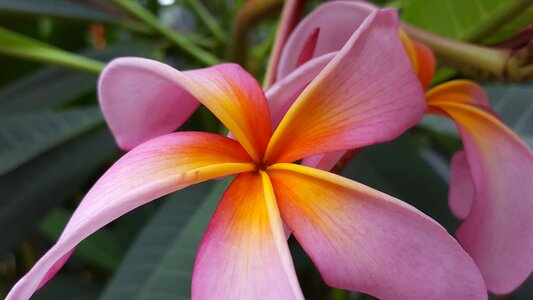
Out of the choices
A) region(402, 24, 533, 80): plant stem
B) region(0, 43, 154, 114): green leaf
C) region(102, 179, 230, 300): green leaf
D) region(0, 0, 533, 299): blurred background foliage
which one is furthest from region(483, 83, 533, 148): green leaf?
region(0, 43, 154, 114): green leaf

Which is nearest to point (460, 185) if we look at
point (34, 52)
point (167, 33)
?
point (34, 52)

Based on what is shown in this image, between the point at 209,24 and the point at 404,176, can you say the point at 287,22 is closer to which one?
the point at 404,176

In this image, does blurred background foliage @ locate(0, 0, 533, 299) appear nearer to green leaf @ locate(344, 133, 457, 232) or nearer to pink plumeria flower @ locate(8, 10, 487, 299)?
green leaf @ locate(344, 133, 457, 232)

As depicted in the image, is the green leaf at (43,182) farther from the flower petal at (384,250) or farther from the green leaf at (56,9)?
the flower petal at (384,250)

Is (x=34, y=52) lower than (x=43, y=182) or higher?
higher

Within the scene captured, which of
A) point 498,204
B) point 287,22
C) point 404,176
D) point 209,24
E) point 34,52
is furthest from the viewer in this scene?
point 209,24

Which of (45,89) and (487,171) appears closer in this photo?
(487,171)

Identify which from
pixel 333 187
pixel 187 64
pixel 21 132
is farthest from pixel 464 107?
pixel 187 64
